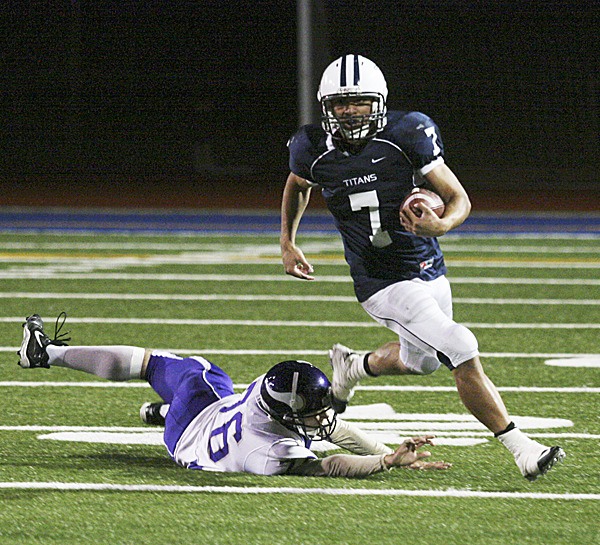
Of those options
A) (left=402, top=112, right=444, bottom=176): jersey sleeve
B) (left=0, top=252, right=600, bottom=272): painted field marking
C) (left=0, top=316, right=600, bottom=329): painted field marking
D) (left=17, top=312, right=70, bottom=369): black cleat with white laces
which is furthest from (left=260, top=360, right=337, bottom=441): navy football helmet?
(left=0, top=252, right=600, bottom=272): painted field marking

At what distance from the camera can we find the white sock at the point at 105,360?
15.7 ft

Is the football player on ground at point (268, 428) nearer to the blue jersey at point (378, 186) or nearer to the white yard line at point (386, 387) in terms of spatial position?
the blue jersey at point (378, 186)

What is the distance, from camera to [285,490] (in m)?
3.93

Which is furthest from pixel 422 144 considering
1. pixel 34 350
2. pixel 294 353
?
pixel 294 353

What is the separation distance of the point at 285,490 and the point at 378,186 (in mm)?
1164

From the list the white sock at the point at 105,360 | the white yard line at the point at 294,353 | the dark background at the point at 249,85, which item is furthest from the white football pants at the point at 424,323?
the dark background at the point at 249,85

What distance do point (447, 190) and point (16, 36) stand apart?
21762 mm

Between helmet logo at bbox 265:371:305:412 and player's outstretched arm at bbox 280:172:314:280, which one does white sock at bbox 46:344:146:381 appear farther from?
helmet logo at bbox 265:371:305:412

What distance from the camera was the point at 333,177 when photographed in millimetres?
4512

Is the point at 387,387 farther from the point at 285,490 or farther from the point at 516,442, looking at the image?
the point at 285,490

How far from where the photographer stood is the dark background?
22.5m

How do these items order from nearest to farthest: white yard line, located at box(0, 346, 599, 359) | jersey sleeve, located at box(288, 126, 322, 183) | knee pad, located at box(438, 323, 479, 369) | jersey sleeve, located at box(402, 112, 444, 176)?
knee pad, located at box(438, 323, 479, 369), jersey sleeve, located at box(402, 112, 444, 176), jersey sleeve, located at box(288, 126, 322, 183), white yard line, located at box(0, 346, 599, 359)

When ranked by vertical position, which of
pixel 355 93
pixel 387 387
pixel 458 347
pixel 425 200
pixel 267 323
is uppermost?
pixel 355 93

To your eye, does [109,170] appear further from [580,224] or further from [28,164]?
[580,224]
